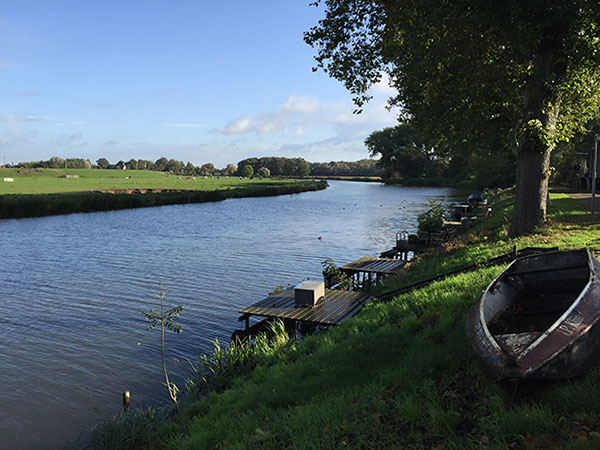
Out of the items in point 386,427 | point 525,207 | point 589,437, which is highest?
point 525,207

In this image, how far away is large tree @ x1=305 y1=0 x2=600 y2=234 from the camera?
12.9 metres

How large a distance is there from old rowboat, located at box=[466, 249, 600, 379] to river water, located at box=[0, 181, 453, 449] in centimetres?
731

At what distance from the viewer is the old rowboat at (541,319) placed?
521 cm

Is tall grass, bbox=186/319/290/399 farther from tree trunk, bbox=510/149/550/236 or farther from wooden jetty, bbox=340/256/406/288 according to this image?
tree trunk, bbox=510/149/550/236

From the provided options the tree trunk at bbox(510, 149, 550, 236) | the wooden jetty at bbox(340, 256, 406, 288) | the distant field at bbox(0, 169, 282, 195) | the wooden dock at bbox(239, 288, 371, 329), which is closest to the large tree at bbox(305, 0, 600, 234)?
the tree trunk at bbox(510, 149, 550, 236)

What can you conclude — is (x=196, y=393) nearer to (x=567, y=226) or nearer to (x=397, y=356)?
(x=397, y=356)

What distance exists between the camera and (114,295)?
60.4 feet

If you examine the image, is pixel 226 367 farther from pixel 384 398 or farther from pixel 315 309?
pixel 384 398

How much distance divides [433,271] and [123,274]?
50.4 feet

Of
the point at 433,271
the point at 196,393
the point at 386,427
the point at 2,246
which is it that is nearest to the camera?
the point at 386,427

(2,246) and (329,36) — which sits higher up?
(329,36)

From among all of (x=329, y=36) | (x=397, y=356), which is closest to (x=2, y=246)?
(x=329, y=36)

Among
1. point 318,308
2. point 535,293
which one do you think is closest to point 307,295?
point 318,308

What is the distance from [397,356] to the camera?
790cm
